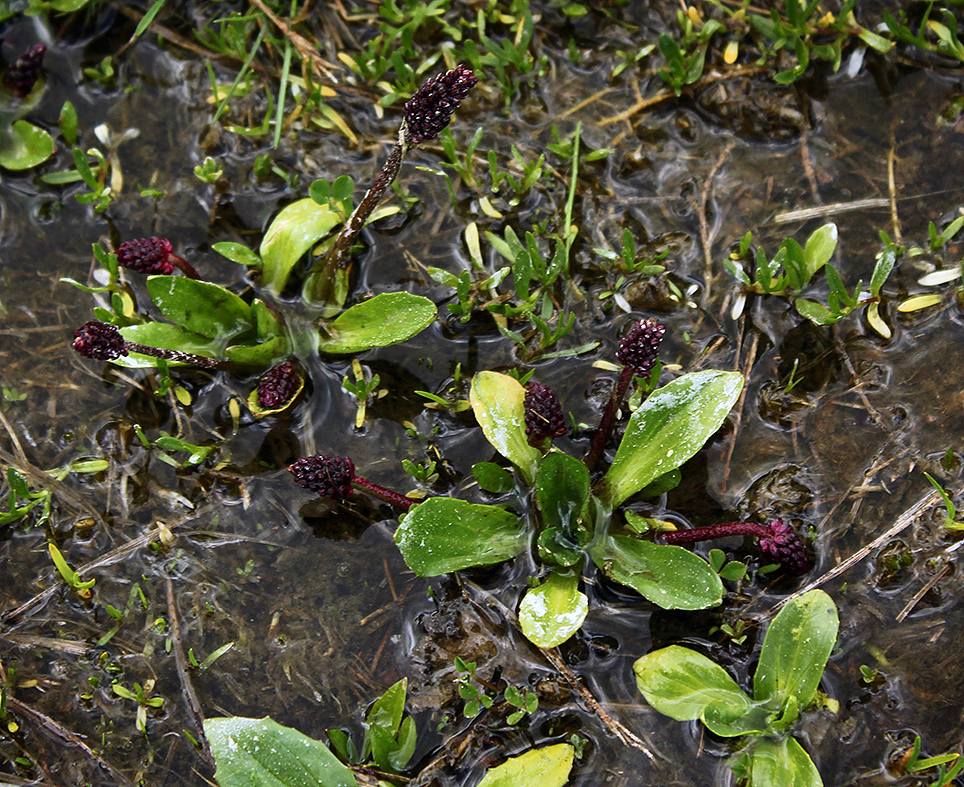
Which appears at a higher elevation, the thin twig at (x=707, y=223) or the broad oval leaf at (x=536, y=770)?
the thin twig at (x=707, y=223)

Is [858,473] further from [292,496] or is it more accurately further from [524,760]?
[292,496]

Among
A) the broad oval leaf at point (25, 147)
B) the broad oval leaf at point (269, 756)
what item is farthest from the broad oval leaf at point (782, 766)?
the broad oval leaf at point (25, 147)

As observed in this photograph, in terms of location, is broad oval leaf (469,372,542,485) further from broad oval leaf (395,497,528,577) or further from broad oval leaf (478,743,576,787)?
broad oval leaf (478,743,576,787)

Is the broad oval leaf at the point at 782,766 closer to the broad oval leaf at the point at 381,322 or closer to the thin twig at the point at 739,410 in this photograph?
the thin twig at the point at 739,410

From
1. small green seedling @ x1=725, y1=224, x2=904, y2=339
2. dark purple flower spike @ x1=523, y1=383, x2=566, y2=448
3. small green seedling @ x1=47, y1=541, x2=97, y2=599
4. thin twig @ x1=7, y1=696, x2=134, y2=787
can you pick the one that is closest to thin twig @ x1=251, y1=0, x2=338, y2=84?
dark purple flower spike @ x1=523, y1=383, x2=566, y2=448

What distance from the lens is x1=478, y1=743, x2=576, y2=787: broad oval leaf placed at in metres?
2.45

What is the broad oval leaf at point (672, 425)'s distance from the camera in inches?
103

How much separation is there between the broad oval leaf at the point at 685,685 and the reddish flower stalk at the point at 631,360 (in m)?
0.69

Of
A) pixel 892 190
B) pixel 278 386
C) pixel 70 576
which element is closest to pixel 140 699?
pixel 70 576

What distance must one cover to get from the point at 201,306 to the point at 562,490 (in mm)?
1417

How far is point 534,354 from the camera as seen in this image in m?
3.03

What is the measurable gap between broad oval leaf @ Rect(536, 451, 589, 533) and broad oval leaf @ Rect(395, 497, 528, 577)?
0.15 metres

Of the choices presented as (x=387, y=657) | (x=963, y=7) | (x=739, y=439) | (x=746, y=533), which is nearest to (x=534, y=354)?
(x=739, y=439)

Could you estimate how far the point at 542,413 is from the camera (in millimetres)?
2668
